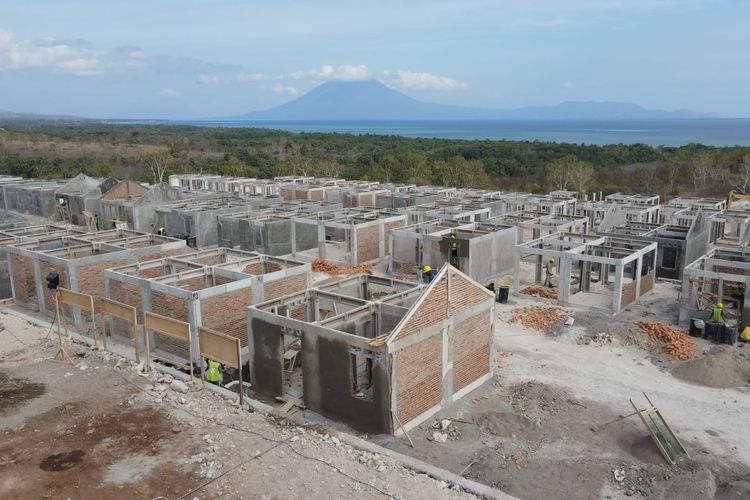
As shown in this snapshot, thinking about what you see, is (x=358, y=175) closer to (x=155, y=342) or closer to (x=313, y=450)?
(x=155, y=342)

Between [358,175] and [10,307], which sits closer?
[10,307]

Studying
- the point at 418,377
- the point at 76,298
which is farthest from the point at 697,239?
the point at 76,298

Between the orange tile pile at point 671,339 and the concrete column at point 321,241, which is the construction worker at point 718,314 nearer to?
the orange tile pile at point 671,339

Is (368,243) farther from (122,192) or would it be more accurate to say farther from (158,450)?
(122,192)

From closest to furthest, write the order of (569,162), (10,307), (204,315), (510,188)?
(204,315) → (10,307) → (569,162) → (510,188)

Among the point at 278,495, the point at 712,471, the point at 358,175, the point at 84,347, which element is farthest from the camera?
the point at 358,175

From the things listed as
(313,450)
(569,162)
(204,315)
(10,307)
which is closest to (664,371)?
(313,450)
